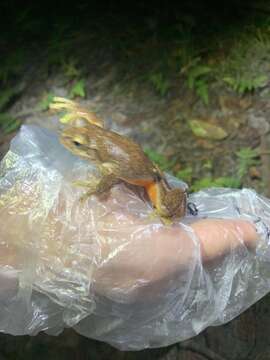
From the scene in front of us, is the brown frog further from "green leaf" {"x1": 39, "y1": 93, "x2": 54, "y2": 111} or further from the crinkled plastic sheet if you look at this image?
"green leaf" {"x1": 39, "y1": 93, "x2": 54, "y2": 111}

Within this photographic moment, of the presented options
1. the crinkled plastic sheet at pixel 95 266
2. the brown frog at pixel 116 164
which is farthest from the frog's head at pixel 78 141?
the crinkled plastic sheet at pixel 95 266

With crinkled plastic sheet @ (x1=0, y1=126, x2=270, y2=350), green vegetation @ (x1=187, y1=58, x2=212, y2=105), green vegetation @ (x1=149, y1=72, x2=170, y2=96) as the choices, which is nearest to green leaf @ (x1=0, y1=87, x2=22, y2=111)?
green vegetation @ (x1=149, y1=72, x2=170, y2=96)

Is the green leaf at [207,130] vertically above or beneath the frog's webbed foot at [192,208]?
A: beneath

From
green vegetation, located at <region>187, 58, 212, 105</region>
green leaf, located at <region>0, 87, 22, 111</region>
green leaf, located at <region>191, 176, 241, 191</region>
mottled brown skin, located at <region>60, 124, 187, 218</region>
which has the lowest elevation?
green leaf, located at <region>191, 176, 241, 191</region>

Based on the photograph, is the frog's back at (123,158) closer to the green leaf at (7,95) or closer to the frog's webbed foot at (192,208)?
the frog's webbed foot at (192,208)

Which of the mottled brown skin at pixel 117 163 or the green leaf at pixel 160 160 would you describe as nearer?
the mottled brown skin at pixel 117 163
